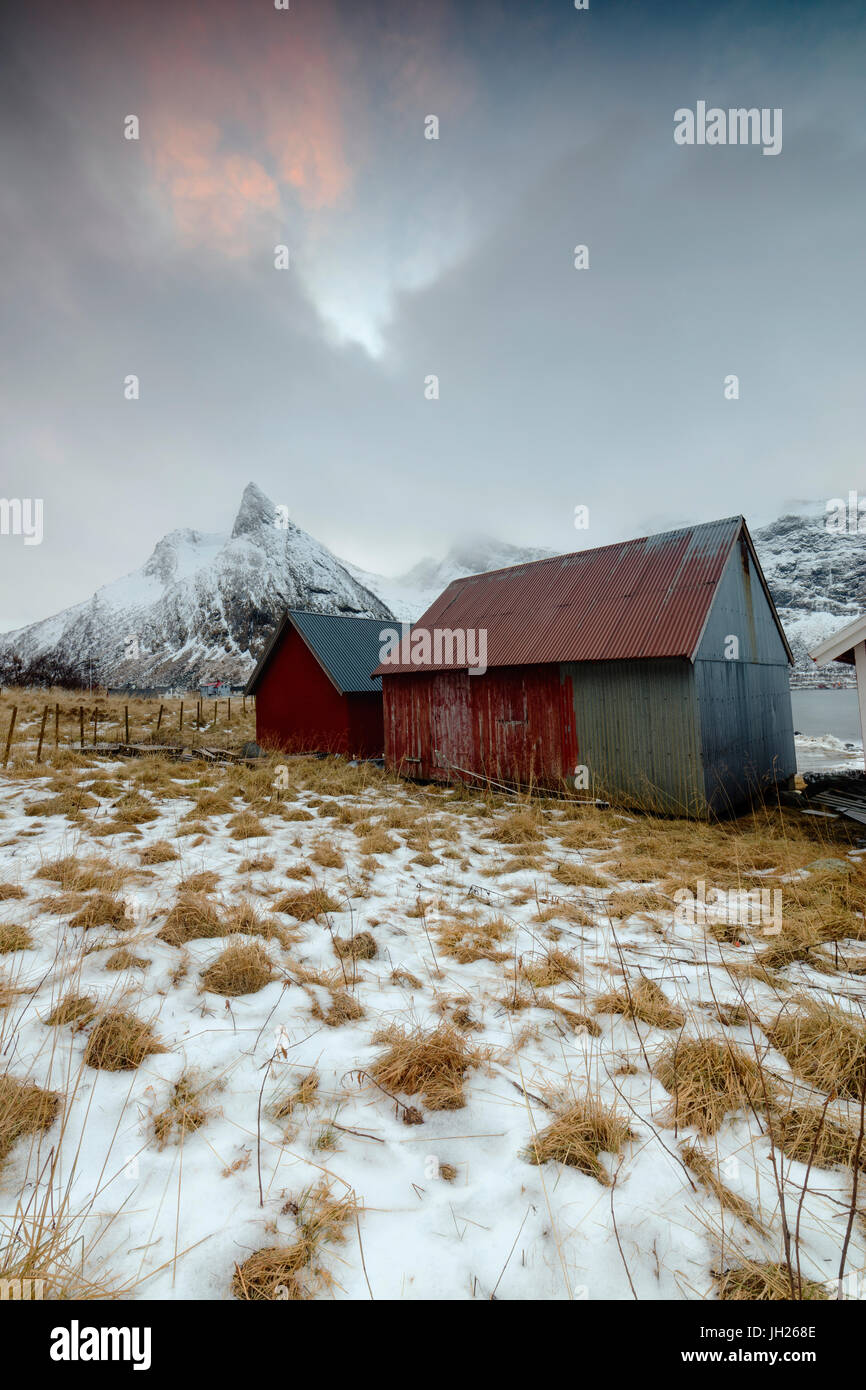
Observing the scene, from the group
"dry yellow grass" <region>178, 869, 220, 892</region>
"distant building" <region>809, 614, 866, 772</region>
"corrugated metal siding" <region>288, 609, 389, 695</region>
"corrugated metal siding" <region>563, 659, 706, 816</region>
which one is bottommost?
"dry yellow grass" <region>178, 869, 220, 892</region>

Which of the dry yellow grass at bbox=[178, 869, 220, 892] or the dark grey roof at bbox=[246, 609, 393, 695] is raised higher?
the dark grey roof at bbox=[246, 609, 393, 695]

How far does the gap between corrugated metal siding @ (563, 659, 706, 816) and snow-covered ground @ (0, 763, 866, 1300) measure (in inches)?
233

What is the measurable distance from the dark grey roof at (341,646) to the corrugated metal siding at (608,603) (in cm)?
244

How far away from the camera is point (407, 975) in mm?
4207

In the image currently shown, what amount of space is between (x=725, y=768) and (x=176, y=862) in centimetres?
1119

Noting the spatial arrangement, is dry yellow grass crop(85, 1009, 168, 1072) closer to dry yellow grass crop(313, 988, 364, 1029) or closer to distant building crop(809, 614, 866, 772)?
dry yellow grass crop(313, 988, 364, 1029)

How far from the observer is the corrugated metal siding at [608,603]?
38.9 feet

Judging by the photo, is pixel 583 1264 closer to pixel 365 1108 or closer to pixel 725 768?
pixel 365 1108

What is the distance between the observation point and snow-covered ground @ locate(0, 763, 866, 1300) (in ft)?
6.68

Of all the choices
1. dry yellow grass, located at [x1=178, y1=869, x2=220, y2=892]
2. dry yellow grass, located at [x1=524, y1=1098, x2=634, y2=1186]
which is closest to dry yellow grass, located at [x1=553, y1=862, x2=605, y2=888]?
dry yellow grass, located at [x1=524, y1=1098, x2=634, y2=1186]

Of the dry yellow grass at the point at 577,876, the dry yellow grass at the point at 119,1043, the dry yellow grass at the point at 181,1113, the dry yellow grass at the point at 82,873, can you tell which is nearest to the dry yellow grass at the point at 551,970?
the dry yellow grass at the point at 577,876

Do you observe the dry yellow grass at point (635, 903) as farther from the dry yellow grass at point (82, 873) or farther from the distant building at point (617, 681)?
the distant building at point (617, 681)

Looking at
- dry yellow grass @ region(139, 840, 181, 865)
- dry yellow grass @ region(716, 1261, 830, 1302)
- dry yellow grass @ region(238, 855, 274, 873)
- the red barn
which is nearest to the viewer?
dry yellow grass @ region(716, 1261, 830, 1302)
